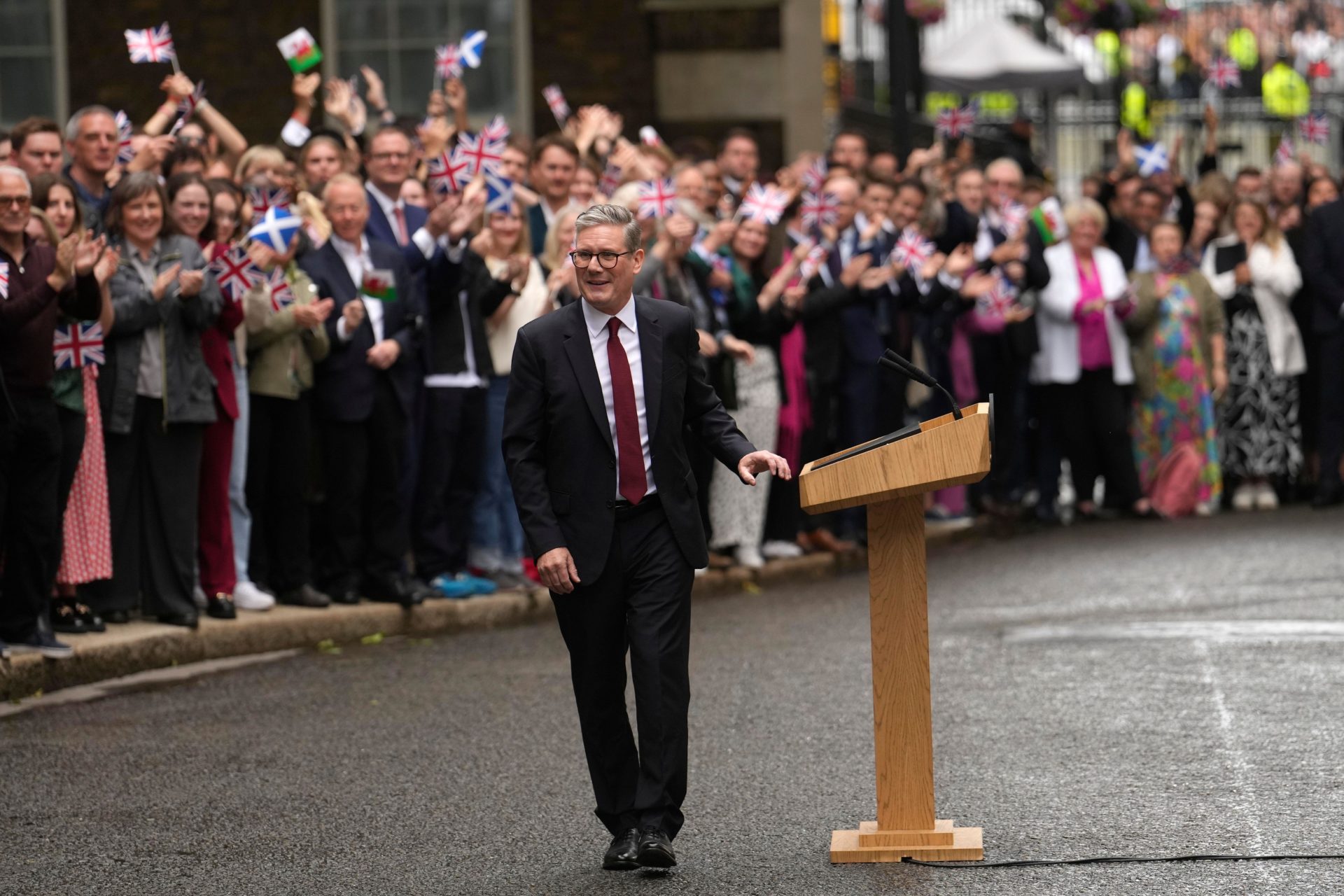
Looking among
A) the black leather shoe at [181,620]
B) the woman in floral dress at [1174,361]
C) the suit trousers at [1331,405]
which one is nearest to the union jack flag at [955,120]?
the woman in floral dress at [1174,361]

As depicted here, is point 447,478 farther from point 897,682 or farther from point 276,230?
point 897,682

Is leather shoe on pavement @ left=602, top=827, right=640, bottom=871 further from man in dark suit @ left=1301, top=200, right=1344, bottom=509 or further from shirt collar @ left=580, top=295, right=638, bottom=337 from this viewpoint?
man in dark suit @ left=1301, top=200, right=1344, bottom=509

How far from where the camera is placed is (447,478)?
1220 centimetres

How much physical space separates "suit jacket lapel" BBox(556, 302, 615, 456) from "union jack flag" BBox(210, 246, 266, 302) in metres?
4.23

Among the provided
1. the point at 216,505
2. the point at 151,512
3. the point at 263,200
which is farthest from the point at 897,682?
the point at 263,200

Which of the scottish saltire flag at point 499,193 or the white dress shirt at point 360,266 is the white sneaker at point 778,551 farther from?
the white dress shirt at point 360,266

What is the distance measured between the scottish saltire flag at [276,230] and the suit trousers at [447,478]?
1.38 meters

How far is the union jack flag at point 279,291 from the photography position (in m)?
11.0

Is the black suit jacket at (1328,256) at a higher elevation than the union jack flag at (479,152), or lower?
lower

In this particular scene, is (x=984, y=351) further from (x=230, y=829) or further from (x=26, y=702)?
(x=230, y=829)

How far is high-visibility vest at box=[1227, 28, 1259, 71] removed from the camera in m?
30.7

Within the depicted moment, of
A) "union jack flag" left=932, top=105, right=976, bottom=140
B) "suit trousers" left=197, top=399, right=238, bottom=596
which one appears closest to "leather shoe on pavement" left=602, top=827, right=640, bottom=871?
"suit trousers" left=197, top=399, right=238, bottom=596

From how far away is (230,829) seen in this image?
7309 millimetres

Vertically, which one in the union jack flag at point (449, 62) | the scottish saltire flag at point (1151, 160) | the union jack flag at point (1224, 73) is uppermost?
the union jack flag at point (1224, 73)
